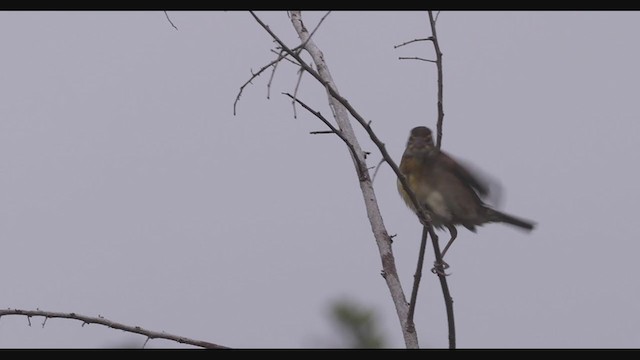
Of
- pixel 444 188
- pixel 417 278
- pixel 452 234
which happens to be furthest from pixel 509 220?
pixel 417 278

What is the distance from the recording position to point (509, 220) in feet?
15.7

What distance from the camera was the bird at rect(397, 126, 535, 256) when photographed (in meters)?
3.73

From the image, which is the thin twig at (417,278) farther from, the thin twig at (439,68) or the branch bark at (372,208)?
the thin twig at (439,68)

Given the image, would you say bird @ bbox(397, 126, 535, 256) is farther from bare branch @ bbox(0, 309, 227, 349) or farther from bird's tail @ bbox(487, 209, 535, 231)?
bare branch @ bbox(0, 309, 227, 349)

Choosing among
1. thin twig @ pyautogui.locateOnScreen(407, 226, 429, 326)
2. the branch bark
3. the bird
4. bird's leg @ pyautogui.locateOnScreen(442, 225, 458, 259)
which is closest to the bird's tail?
the bird

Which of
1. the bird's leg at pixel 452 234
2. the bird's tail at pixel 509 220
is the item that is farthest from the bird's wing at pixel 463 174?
the bird's leg at pixel 452 234

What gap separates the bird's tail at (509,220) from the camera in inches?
181

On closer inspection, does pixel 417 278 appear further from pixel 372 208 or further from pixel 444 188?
pixel 372 208
